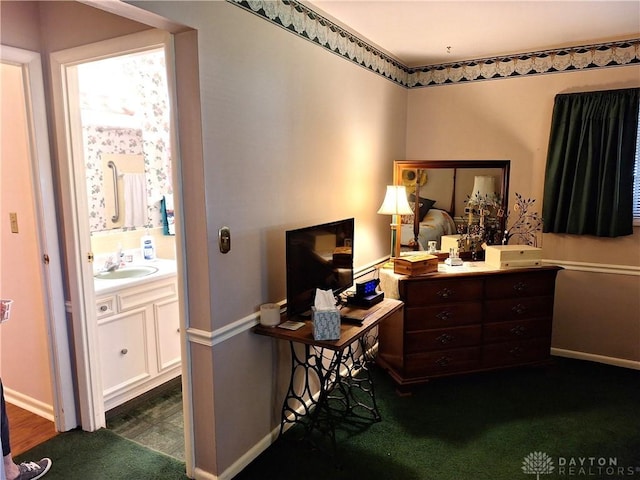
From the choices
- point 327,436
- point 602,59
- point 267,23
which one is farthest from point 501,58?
point 327,436

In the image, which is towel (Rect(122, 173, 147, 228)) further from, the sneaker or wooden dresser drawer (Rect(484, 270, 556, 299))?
wooden dresser drawer (Rect(484, 270, 556, 299))

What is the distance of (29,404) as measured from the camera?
2.77 meters

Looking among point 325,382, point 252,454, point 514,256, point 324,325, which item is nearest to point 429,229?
point 514,256

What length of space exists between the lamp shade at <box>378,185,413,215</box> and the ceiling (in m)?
1.06

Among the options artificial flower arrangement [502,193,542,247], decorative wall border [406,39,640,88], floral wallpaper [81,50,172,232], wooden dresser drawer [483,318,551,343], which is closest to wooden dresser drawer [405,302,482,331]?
wooden dresser drawer [483,318,551,343]

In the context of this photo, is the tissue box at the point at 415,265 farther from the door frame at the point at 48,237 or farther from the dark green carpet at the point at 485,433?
the door frame at the point at 48,237

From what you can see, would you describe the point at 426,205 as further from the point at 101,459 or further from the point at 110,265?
the point at 101,459

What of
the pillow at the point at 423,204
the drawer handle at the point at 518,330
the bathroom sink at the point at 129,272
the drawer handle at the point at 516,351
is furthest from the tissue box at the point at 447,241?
the bathroom sink at the point at 129,272

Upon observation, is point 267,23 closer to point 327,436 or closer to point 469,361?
point 327,436

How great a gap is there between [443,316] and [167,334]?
1928 millimetres

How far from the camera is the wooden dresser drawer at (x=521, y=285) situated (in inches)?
121

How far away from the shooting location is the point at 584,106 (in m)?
3.22

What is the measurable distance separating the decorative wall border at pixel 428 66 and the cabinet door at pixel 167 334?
198 centimetres

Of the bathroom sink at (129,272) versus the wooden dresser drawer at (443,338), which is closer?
the wooden dresser drawer at (443,338)
